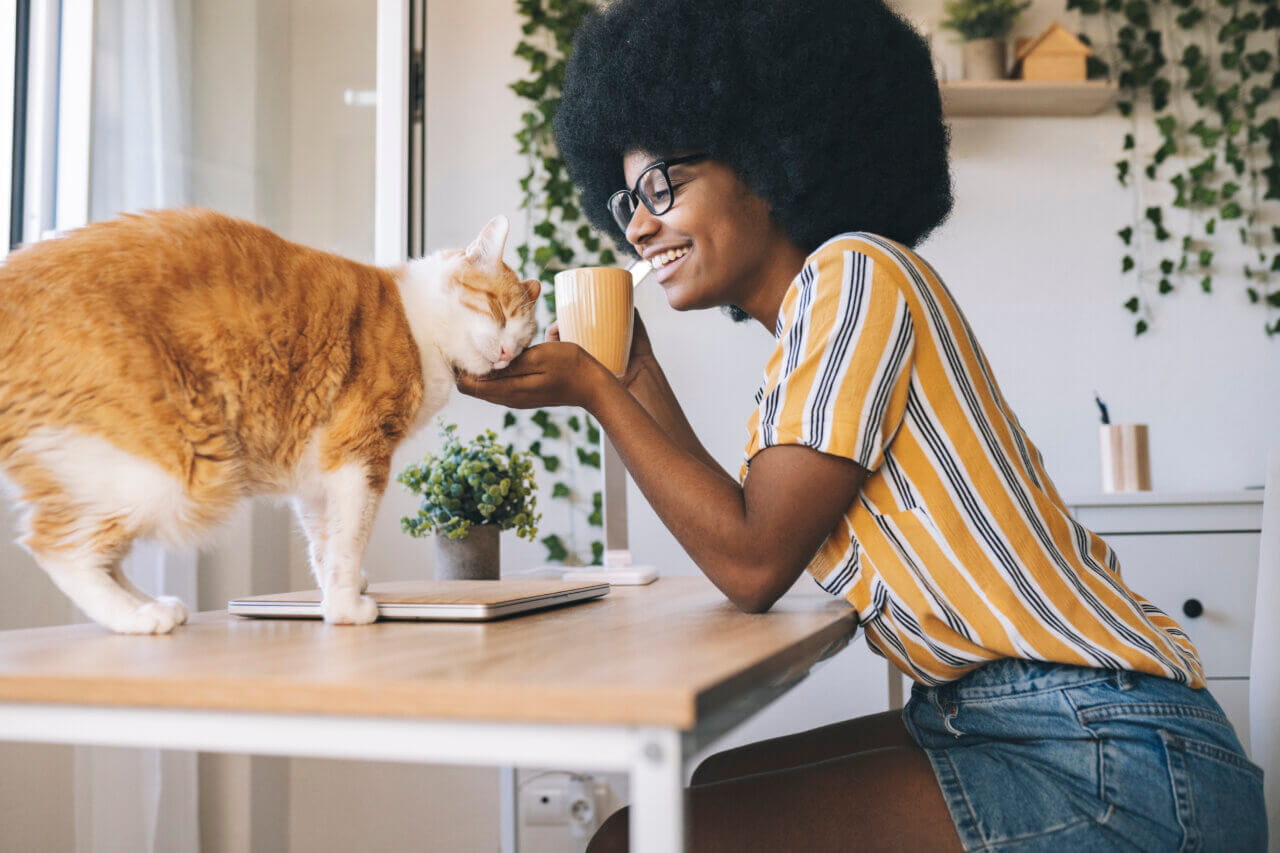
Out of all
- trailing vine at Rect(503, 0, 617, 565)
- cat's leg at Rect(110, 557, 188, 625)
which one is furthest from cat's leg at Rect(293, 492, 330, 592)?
trailing vine at Rect(503, 0, 617, 565)

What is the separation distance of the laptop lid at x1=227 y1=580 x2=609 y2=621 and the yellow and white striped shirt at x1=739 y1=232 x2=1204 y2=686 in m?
0.26

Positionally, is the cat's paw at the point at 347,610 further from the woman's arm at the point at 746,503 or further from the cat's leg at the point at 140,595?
the woman's arm at the point at 746,503

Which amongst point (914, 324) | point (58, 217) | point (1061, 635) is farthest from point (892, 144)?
point (58, 217)

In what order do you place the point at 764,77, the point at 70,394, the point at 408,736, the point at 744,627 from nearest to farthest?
the point at 408,736 < the point at 70,394 < the point at 744,627 < the point at 764,77

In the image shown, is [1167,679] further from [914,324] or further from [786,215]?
[786,215]

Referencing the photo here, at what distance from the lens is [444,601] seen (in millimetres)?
883

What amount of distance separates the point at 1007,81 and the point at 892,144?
4.86 ft

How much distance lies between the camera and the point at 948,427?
87 centimetres

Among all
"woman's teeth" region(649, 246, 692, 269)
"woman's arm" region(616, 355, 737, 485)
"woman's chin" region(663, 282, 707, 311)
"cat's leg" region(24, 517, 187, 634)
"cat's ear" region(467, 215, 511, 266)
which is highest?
"woman's teeth" region(649, 246, 692, 269)

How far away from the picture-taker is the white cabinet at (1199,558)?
6.70 ft

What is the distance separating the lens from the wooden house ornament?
2.44 m

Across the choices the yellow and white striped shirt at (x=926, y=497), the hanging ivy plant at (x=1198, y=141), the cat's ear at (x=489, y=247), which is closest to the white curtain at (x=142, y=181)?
the cat's ear at (x=489, y=247)

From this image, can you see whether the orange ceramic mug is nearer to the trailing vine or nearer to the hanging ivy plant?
the trailing vine

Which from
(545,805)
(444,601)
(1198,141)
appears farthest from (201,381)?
(1198,141)
